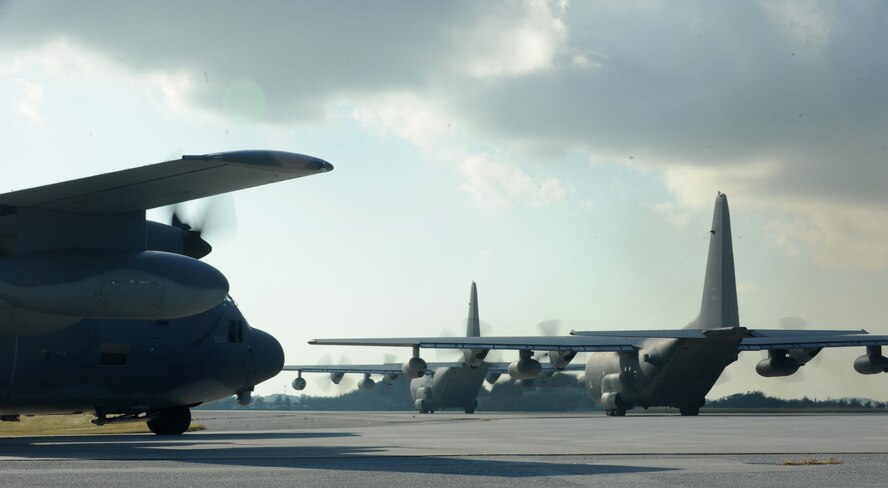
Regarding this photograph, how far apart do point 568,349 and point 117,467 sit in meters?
37.4

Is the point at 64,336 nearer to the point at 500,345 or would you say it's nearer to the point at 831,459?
the point at 831,459

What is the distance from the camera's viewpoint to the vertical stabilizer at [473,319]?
276 ft

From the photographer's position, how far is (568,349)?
162ft

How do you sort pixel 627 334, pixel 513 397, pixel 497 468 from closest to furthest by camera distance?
pixel 497 468 < pixel 627 334 < pixel 513 397

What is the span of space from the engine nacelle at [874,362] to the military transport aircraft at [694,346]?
0.05 meters

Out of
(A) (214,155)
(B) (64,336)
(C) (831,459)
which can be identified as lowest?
(C) (831,459)

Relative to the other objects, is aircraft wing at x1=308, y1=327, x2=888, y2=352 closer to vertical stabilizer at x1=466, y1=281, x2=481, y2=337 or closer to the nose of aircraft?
the nose of aircraft

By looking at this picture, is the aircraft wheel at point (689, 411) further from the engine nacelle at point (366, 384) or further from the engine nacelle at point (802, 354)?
the engine nacelle at point (366, 384)

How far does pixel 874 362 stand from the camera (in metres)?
47.7

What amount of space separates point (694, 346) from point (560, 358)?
7.83 metres

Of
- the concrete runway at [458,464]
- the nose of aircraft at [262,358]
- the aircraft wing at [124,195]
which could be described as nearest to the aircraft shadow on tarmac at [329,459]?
the concrete runway at [458,464]

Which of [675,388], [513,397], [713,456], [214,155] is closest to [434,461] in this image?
[713,456]

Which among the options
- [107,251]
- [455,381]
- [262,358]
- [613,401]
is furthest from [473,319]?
[107,251]

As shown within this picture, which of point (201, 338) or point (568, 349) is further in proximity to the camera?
point (568, 349)
